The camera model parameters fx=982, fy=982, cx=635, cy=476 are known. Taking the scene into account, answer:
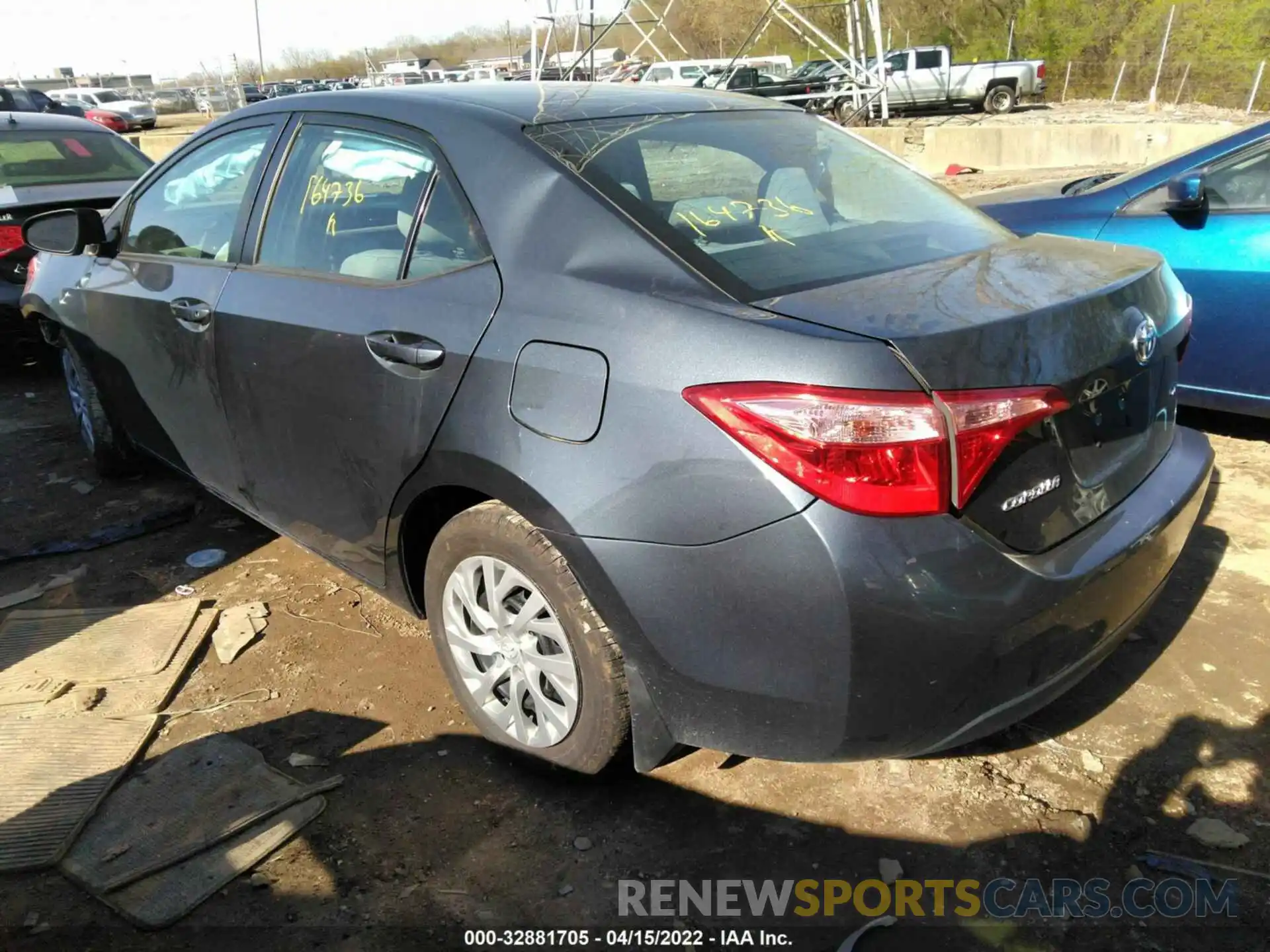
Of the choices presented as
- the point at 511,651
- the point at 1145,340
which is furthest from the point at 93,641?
the point at 1145,340

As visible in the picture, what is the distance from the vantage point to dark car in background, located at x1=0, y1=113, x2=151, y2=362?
5.99 metres

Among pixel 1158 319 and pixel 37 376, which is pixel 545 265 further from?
pixel 37 376

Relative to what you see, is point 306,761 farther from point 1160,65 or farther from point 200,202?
point 1160,65

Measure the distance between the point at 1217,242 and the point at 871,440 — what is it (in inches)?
132

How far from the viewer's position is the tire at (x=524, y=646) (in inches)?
90.0

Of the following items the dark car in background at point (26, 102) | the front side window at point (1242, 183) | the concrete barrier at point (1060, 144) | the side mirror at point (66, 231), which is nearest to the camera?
the side mirror at point (66, 231)

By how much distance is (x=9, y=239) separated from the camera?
5.98 meters

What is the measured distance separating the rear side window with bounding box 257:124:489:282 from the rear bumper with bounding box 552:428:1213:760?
959 millimetres

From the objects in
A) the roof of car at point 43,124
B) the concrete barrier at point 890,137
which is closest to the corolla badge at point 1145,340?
the roof of car at point 43,124

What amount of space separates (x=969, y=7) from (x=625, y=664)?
45500 mm

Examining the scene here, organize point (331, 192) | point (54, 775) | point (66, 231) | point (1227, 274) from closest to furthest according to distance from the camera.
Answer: point (54, 775)
point (331, 192)
point (66, 231)
point (1227, 274)

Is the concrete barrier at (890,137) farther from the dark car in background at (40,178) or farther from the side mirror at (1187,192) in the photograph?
the side mirror at (1187,192)

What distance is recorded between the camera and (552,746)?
8.29ft

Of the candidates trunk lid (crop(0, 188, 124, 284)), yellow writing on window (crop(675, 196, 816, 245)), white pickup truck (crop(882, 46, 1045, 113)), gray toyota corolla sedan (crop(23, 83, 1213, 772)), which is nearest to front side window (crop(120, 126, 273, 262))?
gray toyota corolla sedan (crop(23, 83, 1213, 772))
